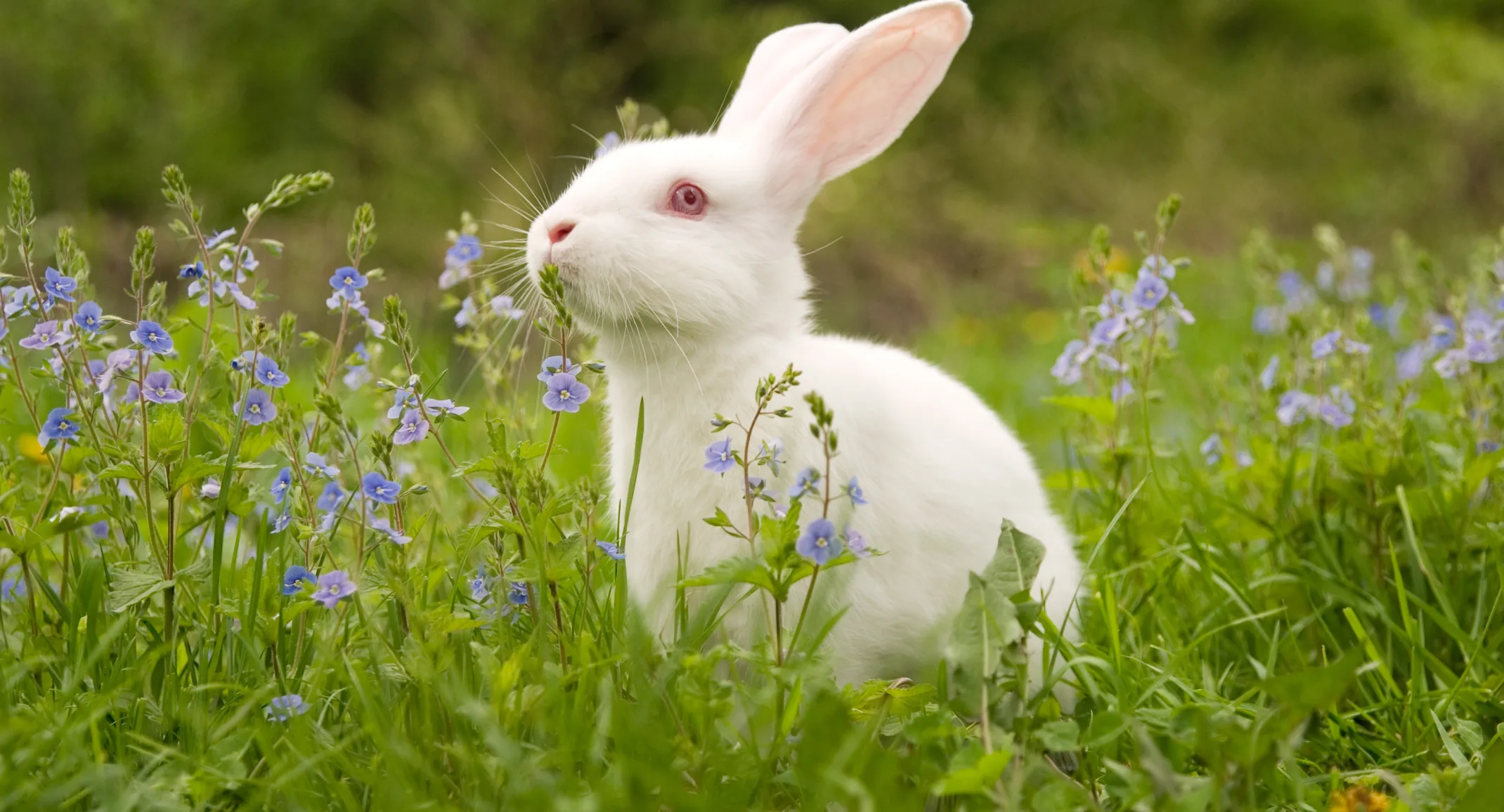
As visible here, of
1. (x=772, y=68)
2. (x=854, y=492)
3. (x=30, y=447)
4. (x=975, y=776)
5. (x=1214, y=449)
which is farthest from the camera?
(x=30, y=447)

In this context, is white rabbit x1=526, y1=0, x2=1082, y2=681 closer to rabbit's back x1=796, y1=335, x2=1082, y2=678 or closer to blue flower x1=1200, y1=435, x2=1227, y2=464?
rabbit's back x1=796, y1=335, x2=1082, y2=678

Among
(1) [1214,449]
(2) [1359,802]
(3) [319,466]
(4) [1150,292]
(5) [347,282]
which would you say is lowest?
(1) [1214,449]

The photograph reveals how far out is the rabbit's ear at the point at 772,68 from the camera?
308cm

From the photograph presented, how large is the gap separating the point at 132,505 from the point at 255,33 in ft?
32.7

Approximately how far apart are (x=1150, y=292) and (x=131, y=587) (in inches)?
80.5

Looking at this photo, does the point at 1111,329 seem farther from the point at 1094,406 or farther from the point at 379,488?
the point at 379,488

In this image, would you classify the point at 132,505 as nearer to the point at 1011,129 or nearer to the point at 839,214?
the point at 839,214

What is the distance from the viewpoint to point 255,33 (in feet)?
37.3

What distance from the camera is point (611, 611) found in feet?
7.26

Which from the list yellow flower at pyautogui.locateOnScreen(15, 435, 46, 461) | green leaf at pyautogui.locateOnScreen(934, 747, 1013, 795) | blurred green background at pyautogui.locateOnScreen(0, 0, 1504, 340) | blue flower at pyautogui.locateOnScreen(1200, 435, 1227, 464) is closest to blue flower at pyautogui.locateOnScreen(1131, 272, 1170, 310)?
blue flower at pyautogui.locateOnScreen(1200, 435, 1227, 464)

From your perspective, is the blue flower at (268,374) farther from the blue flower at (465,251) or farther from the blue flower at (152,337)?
the blue flower at (465,251)

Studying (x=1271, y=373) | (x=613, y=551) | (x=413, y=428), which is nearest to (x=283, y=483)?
(x=413, y=428)

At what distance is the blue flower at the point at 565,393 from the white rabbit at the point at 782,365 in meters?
0.42

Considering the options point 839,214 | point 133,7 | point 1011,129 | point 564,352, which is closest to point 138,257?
point 564,352
